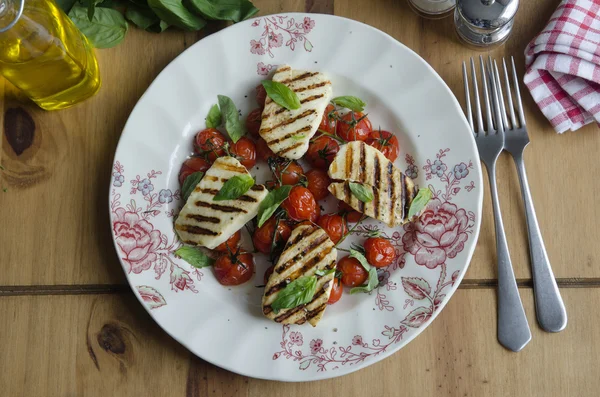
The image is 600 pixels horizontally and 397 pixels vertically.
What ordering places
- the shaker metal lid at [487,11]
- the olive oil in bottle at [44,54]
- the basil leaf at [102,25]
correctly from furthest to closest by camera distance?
1. the basil leaf at [102,25]
2. the shaker metal lid at [487,11]
3. the olive oil in bottle at [44,54]

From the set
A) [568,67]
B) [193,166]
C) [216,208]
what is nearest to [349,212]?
[216,208]

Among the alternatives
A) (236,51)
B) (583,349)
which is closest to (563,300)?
(583,349)

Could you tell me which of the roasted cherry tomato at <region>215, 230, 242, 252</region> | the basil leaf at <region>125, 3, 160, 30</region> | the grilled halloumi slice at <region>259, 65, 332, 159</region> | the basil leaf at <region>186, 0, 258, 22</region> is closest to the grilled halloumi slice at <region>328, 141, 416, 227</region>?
the grilled halloumi slice at <region>259, 65, 332, 159</region>

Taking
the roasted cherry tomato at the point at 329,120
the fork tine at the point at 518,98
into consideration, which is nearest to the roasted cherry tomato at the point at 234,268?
the roasted cherry tomato at the point at 329,120

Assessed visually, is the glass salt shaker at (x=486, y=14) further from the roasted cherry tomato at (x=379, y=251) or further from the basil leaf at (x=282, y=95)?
the roasted cherry tomato at (x=379, y=251)

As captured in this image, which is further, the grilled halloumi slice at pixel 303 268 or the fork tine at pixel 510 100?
the fork tine at pixel 510 100

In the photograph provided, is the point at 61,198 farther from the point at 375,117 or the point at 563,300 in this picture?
the point at 563,300
